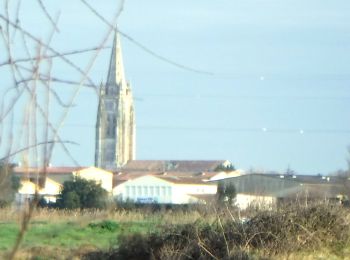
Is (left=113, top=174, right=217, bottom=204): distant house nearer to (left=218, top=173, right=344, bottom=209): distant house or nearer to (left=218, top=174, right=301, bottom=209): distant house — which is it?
(left=218, top=174, right=301, bottom=209): distant house

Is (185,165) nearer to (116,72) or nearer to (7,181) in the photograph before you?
(116,72)

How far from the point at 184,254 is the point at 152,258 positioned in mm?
1690

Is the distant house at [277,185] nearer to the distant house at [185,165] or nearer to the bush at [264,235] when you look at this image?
the bush at [264,235]

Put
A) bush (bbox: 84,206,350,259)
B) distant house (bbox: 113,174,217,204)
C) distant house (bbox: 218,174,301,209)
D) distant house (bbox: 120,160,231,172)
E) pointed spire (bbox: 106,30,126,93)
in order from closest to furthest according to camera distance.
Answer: pointed spire (bbox: 106,30,126,93), bush (bbox: 84,206,350,259), distant house (bbox: 218,174,301,209), distant house (bbox: 113,174,217,204), distant house (bbox: 120,160,231,172)

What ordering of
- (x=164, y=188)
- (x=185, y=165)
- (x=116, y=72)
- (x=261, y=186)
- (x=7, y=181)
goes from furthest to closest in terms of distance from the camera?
(x=185, y=165) → (x=164, y=188) → (x=261, y=186) → (x=116, y=72) → (x=7, y=181)

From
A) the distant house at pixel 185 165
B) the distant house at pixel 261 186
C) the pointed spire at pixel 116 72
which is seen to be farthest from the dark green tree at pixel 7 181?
the distant house at pixel 185 165

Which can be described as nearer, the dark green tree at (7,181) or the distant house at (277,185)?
the dark green tree at (7,181)

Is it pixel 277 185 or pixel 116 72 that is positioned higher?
pixel 277 185

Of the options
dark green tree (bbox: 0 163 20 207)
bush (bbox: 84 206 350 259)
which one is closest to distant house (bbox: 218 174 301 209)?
bush (bbox: 84 206 350 259)

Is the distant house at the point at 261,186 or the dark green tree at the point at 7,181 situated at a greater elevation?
the distant house at the point at 261,186

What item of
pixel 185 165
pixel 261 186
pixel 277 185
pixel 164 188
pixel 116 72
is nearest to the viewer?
pixel 116 72

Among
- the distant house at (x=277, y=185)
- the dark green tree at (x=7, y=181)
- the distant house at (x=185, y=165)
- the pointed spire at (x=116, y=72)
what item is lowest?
the dark green tree at (x=7, y=181)

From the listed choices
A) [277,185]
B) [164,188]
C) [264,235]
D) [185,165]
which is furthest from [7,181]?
[185,165]

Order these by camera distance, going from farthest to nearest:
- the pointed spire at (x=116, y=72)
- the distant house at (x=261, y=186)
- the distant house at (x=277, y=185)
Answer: the distant house at (x=261, y=186)
the distant house at (x=277, y=185)
the pointed spire at (x=116, y=72)
